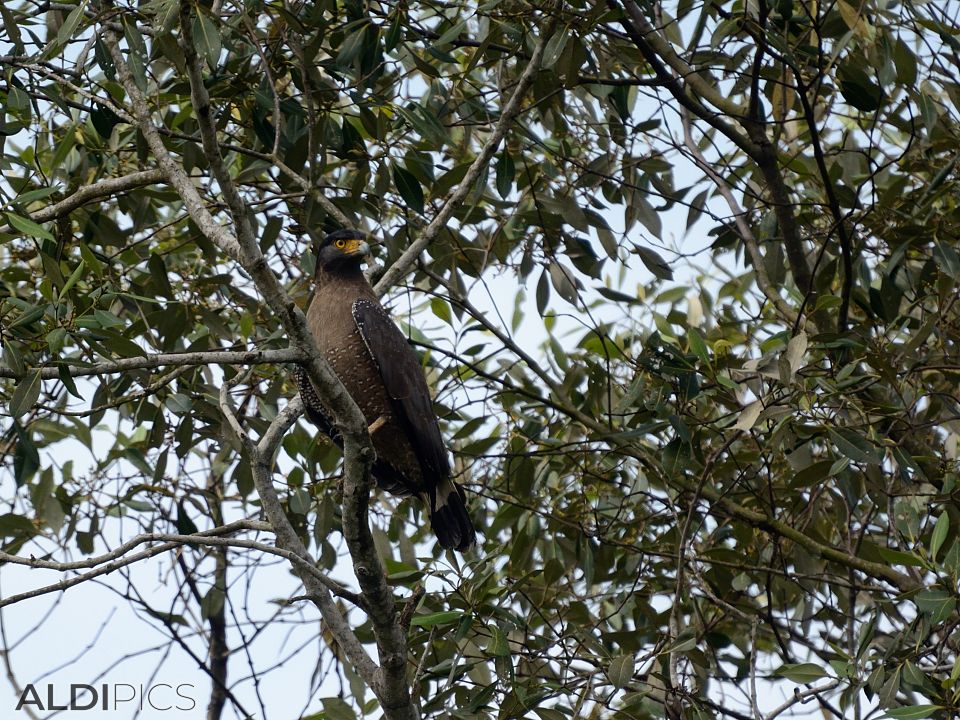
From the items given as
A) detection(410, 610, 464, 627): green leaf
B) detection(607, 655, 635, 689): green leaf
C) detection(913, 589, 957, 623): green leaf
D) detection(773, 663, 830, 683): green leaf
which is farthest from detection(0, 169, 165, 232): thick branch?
detection(913, 589, 957, 623): green leaf

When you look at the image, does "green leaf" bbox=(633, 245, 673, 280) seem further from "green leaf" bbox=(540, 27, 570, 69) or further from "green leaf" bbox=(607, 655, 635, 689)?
"green leaf" bbox=(607, 655, 635, 689)

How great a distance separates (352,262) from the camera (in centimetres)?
549

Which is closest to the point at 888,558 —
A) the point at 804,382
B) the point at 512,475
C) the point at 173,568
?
the point at 804,382

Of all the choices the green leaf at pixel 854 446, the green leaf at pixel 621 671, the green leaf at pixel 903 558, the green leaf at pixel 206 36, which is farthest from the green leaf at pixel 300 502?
the green leaf at pixel 903 558

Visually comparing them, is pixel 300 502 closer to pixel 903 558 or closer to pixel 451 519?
pixel 451 519

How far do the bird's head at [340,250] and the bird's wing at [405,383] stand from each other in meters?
0.26

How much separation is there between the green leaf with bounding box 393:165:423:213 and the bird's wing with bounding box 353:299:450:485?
2.41 ft

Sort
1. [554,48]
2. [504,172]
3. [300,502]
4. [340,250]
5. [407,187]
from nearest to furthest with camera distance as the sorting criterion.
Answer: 1. [554,48]
2. [504,172]
3. [407,187]
4. [300,502]
5. [340,250]

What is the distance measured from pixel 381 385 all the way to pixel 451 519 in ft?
2.57

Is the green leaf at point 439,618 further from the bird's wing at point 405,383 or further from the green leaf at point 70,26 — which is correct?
the green leaf at point 70,26

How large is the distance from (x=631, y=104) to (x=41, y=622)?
4.07 meters

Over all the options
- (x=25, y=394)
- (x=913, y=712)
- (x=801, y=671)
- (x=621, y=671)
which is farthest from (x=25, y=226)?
(x=913, y=712)

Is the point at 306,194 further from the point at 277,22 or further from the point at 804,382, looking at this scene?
the point at 804,382

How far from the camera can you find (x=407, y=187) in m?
4.79
